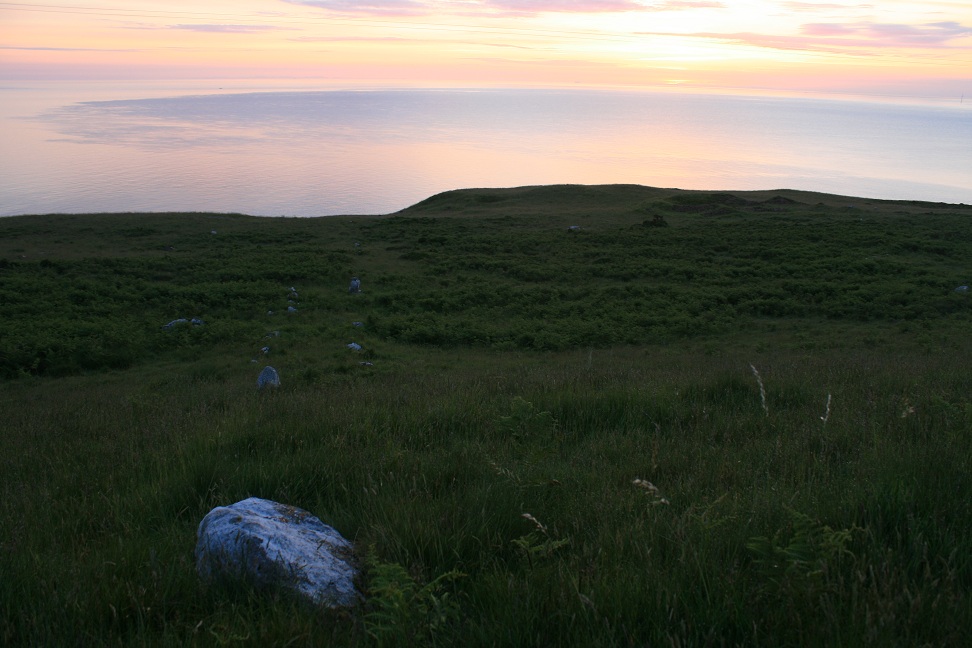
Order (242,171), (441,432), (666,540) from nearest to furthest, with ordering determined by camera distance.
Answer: (666,540)
(441,432)
(242,171)

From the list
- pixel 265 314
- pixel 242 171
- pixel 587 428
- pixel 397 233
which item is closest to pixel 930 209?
pixel 397 233

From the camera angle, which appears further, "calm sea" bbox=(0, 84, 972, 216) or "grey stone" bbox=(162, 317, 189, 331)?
"calm sea" bbox=(0, 84, 972, 216)

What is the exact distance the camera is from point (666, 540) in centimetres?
285

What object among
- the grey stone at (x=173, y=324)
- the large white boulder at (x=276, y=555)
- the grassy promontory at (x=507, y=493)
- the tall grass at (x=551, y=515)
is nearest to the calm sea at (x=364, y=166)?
the grey stone at (x=173, y=324)

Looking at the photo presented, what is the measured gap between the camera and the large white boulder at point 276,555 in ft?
9.00

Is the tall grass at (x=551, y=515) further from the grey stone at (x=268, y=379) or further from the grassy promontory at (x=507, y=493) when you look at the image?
the grey stone at (x=268, y=379)

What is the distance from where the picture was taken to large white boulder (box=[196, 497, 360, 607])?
2742mm

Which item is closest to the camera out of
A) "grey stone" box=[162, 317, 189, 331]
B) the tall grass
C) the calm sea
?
the tall grass

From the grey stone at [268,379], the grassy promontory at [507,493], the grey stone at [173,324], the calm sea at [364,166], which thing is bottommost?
the grey stone at [268,379]

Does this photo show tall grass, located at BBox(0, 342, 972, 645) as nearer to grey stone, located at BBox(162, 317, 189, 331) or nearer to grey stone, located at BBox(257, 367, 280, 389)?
grey stone, located at BBox(257, 367, 280, 389)

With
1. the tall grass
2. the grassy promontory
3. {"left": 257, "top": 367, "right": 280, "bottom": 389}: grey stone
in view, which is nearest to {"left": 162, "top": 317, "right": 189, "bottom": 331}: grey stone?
the grassy promontory

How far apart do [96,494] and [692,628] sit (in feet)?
13.2

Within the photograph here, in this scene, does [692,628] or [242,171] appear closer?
[692,628]

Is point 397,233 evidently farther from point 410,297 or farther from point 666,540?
point 666,540
